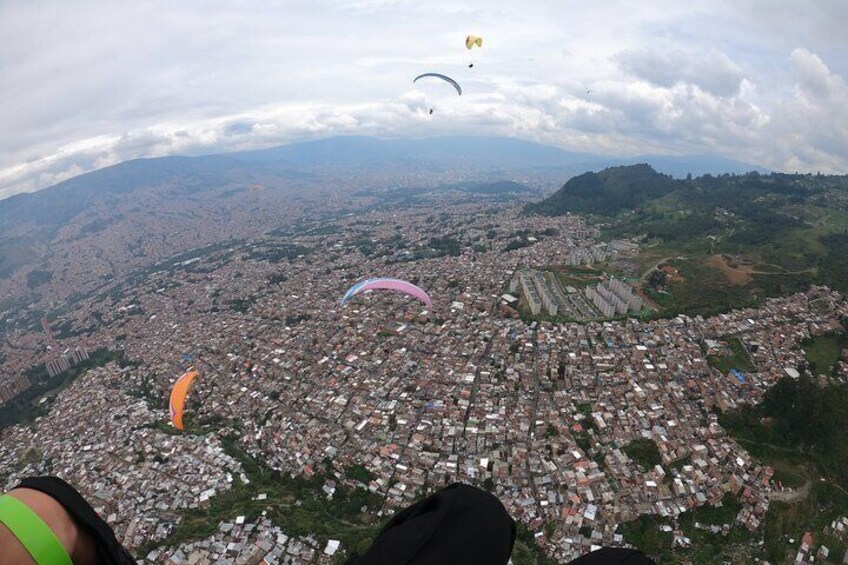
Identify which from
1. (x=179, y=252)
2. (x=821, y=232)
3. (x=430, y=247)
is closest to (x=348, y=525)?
(x=430, y=247)

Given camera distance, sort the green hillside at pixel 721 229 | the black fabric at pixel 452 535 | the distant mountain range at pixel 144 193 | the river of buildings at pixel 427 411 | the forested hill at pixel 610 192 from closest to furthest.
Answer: the black fabric at pixel 452 535 < the river of buildings at pixel 427 411 < the green hillside at pixel 721 229 < the forested hill at pixel 610 192 < the distant mountain range at pixel 144 193

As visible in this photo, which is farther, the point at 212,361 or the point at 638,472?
the point at 212,361

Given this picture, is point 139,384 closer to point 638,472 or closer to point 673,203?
point 638,472

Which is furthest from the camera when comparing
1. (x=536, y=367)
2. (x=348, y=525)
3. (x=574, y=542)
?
(x=536, y=367)

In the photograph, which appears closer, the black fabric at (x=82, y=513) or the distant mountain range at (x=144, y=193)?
the black fabric at (x=82, y=513)

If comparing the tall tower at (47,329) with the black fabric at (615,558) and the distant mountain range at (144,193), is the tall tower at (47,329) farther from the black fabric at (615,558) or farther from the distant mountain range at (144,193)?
the black fabric at (615,558)

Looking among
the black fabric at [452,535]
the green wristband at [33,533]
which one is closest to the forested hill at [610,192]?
the black fabric at [452,535]

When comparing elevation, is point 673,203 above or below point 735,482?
above
